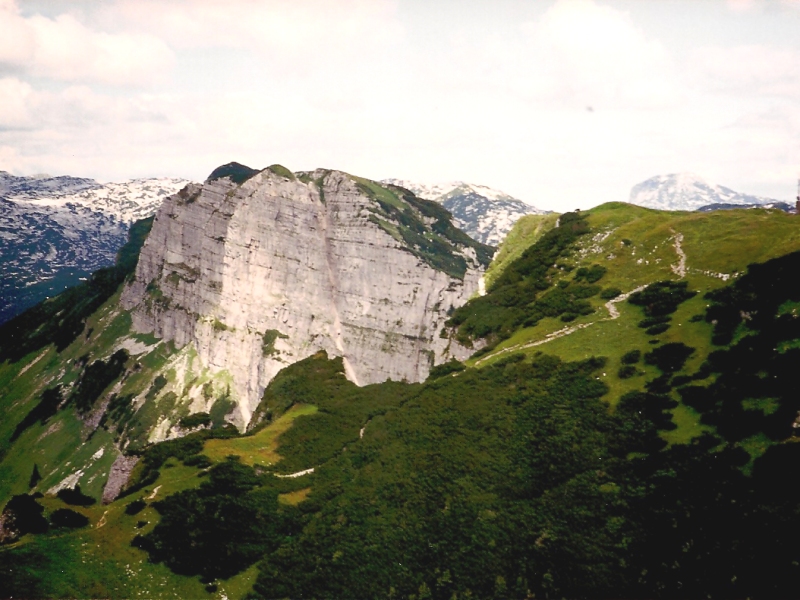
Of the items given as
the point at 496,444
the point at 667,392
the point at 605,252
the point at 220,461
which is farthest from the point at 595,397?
the point at 220,461

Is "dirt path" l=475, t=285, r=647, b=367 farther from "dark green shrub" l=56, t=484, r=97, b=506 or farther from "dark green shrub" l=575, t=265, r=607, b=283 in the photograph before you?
"dark green shrub" l=56, t=484, r=97, b=506

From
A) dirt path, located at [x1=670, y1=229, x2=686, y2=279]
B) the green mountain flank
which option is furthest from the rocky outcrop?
dirt path, located at [x1=670, y1=229, x2=686, y2=279]

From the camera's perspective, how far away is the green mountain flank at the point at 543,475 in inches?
1940

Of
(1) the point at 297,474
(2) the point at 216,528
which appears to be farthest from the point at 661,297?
(2) the point at 216,528

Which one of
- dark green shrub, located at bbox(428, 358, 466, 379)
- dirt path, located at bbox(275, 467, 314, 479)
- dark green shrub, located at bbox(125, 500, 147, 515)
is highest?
dark green shrub, located at bbox(428, 358, 466, 379)

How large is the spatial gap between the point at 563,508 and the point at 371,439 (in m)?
37.4

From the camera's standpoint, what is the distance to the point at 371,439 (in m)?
87.8

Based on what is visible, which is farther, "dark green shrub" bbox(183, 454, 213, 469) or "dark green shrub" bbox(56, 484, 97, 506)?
"dark green shrub" bbox(183, 454, 213, 469)

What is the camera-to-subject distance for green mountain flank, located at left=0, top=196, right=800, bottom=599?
49.3 meters

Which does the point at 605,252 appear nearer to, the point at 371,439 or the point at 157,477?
the point at 371,439

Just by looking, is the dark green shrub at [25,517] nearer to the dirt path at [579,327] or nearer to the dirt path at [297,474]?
the dirt path at [297,474]

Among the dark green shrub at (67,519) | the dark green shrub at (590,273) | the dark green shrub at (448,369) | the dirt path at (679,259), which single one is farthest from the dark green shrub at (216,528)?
the dirt path at (679,259)

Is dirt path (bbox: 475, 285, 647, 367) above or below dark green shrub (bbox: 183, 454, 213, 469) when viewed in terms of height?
above

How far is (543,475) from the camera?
62312 mm
